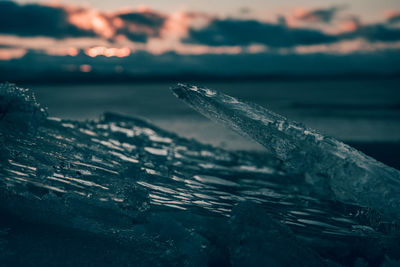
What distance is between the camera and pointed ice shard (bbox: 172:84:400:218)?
279cm

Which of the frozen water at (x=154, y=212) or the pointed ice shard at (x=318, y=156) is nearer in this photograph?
the frozen water at (x=154, y=212)

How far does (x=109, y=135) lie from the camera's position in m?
6.85

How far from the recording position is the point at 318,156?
3.00m

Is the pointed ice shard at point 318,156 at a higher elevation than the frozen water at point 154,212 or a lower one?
higher

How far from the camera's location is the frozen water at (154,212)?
8.78 feet

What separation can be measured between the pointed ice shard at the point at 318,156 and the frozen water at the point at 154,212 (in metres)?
0.03

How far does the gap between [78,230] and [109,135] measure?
3974 mm

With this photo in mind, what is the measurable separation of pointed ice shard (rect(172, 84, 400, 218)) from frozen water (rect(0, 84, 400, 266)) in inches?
1.1

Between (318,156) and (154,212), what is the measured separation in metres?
1.54

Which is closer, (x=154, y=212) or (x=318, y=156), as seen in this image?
(x=318, y=156)

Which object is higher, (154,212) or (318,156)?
(318,156)

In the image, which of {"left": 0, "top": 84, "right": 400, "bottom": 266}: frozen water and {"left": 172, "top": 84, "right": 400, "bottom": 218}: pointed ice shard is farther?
{"left": 172, "top": 84, "right": 400, "bottom": 218}: pointed ice shard

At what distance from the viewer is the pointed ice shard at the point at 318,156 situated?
2.79 meters

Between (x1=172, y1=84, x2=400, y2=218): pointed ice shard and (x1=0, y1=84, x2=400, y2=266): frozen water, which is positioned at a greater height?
(x1=172, y1=84, x2=400, y2=218): pointed ice shard
